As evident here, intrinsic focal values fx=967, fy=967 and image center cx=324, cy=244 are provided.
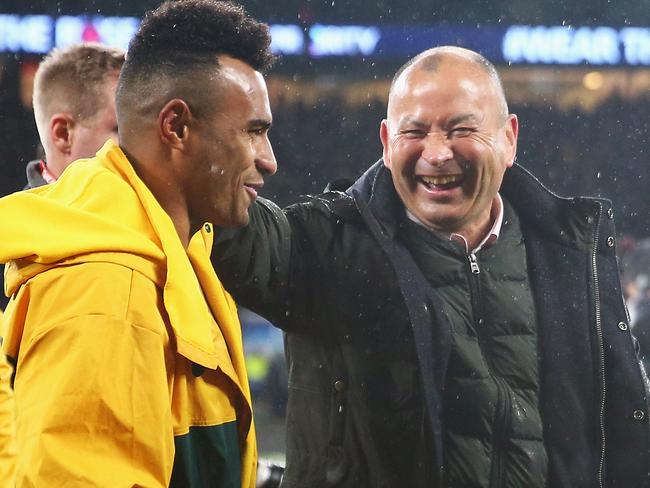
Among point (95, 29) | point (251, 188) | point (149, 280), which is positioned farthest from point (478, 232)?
point (95, 29)

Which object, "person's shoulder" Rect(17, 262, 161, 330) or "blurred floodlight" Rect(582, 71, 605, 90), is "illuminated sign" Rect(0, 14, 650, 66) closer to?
"blurred floodlight" Rect(582, 71, 605, 90)

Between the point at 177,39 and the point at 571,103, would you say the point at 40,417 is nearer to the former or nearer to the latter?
the point at 177,39

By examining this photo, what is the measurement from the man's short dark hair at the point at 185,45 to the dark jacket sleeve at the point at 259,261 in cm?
40

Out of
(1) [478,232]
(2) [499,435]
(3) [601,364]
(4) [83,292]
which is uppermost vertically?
(1) [478,232]

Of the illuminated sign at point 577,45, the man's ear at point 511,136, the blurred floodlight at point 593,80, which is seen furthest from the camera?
the blurred floodlight at point 593,80

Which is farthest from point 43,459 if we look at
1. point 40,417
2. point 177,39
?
point 177,39

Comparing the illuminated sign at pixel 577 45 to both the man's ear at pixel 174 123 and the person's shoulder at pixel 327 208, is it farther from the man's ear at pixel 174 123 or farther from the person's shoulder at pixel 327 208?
the man's ear at pixel 174 123

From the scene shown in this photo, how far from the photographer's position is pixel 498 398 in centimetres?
176

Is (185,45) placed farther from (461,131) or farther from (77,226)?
(461,131)

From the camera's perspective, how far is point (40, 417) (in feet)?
3.01

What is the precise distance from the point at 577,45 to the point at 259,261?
206 cm

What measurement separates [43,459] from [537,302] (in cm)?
111

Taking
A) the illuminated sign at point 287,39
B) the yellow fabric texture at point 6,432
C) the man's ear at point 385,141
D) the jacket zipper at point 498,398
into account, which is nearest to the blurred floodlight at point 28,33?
the illuminated sign at point 287,39

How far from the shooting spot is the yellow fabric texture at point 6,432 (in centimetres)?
66
